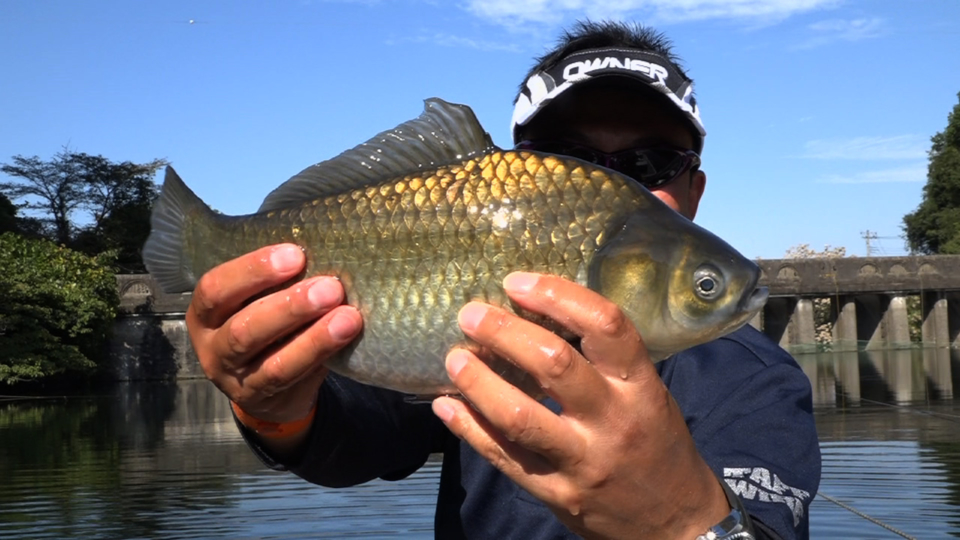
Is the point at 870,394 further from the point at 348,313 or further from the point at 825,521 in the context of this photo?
the point at 348,313

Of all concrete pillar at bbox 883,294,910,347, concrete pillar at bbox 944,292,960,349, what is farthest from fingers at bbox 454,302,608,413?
concrete pillar at bbox 944,292,960,349

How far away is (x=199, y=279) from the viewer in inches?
102

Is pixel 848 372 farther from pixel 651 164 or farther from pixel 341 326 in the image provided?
pixel 341 326

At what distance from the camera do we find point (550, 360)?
6.34 ft

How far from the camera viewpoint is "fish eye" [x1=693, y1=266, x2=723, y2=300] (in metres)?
2.14

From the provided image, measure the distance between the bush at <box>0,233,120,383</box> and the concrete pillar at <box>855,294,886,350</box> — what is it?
28419 mm

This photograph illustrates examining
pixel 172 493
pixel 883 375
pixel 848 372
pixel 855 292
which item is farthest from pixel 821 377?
pixel 172 493

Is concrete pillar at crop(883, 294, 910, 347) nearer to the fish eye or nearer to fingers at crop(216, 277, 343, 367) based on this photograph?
the fish eye

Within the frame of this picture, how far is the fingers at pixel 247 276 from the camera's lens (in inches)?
91.7

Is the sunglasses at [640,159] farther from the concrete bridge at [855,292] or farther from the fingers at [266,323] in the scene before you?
the concrete bridge at [855,292]

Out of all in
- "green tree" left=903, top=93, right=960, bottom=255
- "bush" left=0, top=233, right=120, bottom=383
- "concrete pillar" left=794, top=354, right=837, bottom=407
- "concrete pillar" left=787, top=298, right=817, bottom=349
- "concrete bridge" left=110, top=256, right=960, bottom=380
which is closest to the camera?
"concrete pillar" left=794, top=354, right=837, bottom=407

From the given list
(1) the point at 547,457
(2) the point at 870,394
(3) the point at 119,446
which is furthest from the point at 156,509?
(2) the point at 870,394

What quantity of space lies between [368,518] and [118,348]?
93.9 ft

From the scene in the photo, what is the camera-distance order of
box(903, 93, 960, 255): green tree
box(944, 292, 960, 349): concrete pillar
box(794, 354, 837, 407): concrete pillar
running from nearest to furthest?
box(794, 354, 837, 407): concrete pillar < box(944, 292, 960, 349): concrete pillar < box(903, 93, 960, 255): green tree
